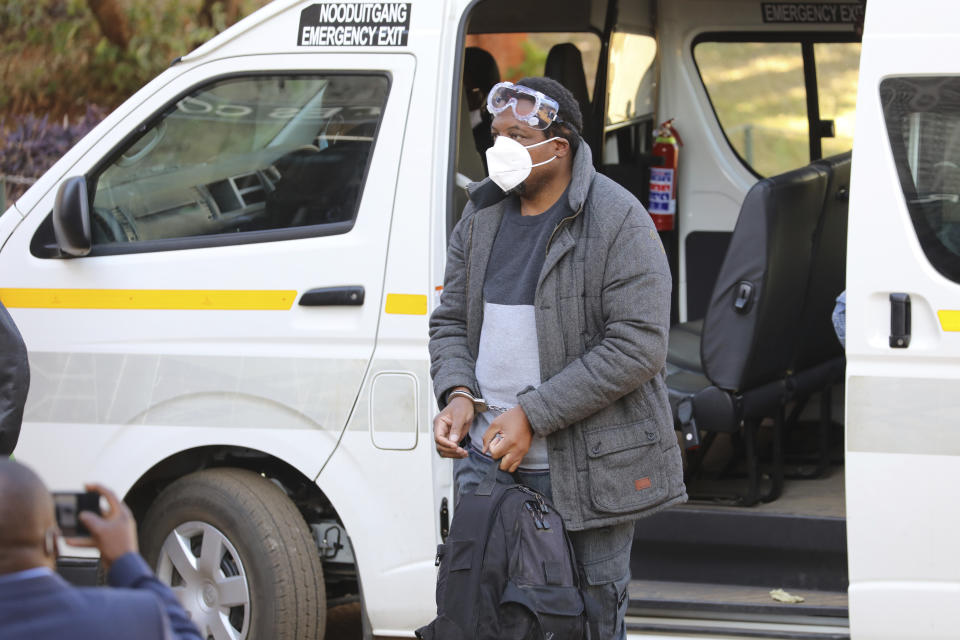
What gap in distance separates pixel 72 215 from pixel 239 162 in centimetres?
55

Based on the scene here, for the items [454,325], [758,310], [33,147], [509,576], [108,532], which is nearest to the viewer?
[108,532]

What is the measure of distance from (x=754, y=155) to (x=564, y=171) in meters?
3.04

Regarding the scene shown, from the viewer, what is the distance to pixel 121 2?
10.3 meters

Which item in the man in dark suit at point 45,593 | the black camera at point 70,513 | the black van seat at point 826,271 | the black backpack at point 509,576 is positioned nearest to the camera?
the man in dark suit at point 45,593

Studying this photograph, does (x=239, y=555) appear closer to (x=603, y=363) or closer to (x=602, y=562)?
(x=602, y=562)

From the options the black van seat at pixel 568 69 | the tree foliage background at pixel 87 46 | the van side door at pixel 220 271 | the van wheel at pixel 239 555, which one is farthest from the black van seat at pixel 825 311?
the tree foliage background at pixel 87 46

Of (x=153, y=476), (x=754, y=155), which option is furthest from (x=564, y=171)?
(x=754, y=155)

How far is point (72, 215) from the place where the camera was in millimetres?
3670

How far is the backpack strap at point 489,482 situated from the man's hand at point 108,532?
115 cm

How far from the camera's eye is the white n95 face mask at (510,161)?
2.96 m

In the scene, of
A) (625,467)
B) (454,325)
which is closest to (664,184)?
(454,325)

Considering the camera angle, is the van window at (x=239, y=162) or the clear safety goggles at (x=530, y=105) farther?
the van window at (x=239, y=162)

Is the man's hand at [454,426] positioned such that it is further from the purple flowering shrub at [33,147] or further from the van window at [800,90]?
the purple flowering shrub at [33,147]

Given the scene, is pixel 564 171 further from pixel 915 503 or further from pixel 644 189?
pixel 644 189
